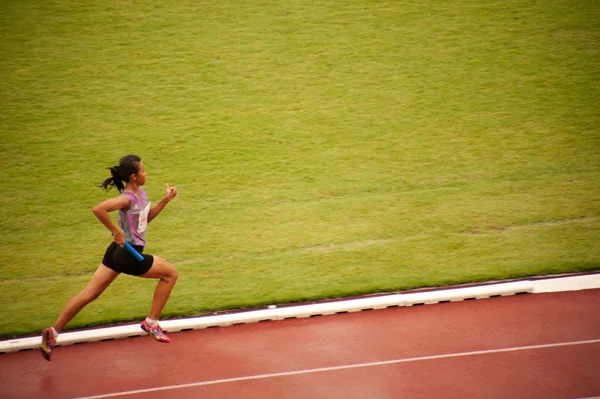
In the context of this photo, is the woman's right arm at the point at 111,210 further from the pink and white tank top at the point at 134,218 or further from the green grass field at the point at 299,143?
the green grass field at the point at 299,143

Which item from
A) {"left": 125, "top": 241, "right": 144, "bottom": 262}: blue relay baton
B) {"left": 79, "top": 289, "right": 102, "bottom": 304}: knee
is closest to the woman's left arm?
{"left": 125, "top": 241, "right": 144, "bottom": 262}: blue relay baton

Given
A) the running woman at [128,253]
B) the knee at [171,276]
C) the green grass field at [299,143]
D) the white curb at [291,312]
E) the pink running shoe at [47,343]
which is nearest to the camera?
the running woman at [128,253]

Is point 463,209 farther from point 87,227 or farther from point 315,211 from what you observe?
point 87,227

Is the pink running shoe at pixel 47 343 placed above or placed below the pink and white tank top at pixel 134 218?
below

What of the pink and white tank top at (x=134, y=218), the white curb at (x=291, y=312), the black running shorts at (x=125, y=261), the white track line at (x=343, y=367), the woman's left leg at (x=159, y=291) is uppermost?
the pink and white tank top at (x=134, y=218)

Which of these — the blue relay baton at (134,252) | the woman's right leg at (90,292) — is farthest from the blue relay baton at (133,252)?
the woman's right leg at (90,292)

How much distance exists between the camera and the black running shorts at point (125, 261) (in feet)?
17.3

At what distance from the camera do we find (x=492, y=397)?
507cm

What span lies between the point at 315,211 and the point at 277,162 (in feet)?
4.09

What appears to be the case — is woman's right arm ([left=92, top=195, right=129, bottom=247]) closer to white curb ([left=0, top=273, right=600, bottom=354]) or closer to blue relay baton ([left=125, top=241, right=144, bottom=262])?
blue relay baton ([left=125, top=241, right=144, bottom=262])

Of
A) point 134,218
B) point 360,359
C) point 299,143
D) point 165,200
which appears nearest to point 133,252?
point 134,218

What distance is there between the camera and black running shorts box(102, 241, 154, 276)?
207 inches

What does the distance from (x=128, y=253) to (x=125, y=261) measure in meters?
0.08

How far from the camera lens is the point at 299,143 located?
8.96m
